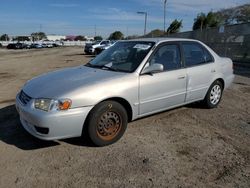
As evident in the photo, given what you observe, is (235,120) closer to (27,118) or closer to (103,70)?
(103,70)

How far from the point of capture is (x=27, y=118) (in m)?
4.24

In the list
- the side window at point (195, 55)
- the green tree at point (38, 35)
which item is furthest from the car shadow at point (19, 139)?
the green tree at point (38, 35)

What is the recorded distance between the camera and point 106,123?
447 centimetres

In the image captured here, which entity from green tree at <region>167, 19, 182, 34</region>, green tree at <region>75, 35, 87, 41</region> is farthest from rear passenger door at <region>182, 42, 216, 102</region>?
green tree at <region>75, 35, 87, 41</region>

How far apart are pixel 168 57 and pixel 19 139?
2863 millimetres

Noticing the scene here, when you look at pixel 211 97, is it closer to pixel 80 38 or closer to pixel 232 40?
pixel 232 40

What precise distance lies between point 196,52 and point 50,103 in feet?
10.7

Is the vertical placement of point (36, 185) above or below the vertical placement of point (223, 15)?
below

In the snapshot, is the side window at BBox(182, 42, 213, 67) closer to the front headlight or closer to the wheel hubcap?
the wheel hubcap

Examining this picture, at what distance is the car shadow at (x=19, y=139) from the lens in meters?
4.54

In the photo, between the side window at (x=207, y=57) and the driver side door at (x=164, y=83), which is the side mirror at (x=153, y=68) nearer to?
the driver side door at (x=164, y=83)

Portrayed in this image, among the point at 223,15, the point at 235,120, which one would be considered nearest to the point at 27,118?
the point at 235,120

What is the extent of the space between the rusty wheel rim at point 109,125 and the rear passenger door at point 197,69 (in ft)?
5.74

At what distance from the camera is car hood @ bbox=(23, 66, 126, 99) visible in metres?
4.25
